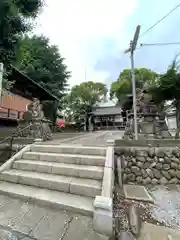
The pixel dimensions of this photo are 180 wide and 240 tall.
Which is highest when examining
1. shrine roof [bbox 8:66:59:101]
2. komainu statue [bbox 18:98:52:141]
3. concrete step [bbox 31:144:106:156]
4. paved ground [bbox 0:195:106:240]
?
shrine roof [bbox 8:66:59:101]

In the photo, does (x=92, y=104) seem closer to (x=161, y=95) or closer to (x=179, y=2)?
(x=161, y=95)

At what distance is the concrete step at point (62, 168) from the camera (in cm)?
279

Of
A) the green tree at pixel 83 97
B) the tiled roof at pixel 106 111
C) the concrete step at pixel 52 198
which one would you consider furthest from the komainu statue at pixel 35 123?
the tiled roof at pixel 106 111

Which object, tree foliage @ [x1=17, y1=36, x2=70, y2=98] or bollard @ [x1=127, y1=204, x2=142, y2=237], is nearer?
bollard @ [x1=127, y1=204, x2=142, y2=237]

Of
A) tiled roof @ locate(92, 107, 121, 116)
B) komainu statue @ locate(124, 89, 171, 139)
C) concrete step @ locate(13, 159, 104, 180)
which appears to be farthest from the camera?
tiled roof @ locate(92, 107, 121, 116)

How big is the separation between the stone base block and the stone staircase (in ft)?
0.78

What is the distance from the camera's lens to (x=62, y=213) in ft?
6.97

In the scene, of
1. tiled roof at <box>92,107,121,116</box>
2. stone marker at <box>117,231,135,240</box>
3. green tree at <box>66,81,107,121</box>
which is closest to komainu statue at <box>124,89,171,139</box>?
stone marker at <box>117,231,135,240</box>

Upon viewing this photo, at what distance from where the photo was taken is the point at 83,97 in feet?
69.7

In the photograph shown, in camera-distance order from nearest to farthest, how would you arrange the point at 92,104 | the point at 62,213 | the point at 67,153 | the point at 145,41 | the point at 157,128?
the point at 62,213, the point at 67,153, the point at 145,41, the point at 157,128, the point at 92,104

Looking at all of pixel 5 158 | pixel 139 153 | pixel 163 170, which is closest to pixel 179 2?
pixel 139 153

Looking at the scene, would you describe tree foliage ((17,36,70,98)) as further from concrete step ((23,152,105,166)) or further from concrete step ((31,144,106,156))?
concrete step ((23,152,105,166))

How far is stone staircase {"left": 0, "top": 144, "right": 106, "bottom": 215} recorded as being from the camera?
2359 millimetres

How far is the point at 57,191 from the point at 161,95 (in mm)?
5309
